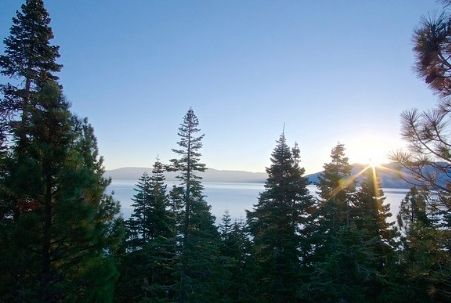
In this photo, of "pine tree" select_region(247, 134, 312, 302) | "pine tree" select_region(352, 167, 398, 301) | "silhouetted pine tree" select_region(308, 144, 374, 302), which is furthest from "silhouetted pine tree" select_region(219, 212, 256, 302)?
"pine tree" select_region(352, 167, 398, 301)

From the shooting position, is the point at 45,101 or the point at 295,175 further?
the point at 295,175

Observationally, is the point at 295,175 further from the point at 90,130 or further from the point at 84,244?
the point at 84,244

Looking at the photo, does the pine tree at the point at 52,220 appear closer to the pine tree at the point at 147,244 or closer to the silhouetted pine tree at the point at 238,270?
the pine tree at the point at 147,244

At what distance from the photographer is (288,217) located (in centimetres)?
2584

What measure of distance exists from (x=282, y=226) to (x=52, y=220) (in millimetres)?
18363

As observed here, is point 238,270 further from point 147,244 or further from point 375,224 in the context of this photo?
point 375,224

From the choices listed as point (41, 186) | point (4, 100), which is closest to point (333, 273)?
point (41, 186)

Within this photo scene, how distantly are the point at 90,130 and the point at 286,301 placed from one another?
18833 mm

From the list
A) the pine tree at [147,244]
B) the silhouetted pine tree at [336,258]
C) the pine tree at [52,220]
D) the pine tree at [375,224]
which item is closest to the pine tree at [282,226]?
the silhouetted pine tree at [336,258]

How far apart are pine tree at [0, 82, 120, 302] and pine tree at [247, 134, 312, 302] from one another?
15.9 meters

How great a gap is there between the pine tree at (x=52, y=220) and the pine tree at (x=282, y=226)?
15850 millimetres

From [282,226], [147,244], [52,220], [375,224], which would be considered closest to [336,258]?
[282,226]

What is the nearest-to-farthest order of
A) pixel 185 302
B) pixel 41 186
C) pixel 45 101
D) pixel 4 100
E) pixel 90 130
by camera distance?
pixel 41 186 → pixel 45 101 → pixel 4 100 → pixel 90 130 → pixel 185 302

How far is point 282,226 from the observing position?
2569cm
